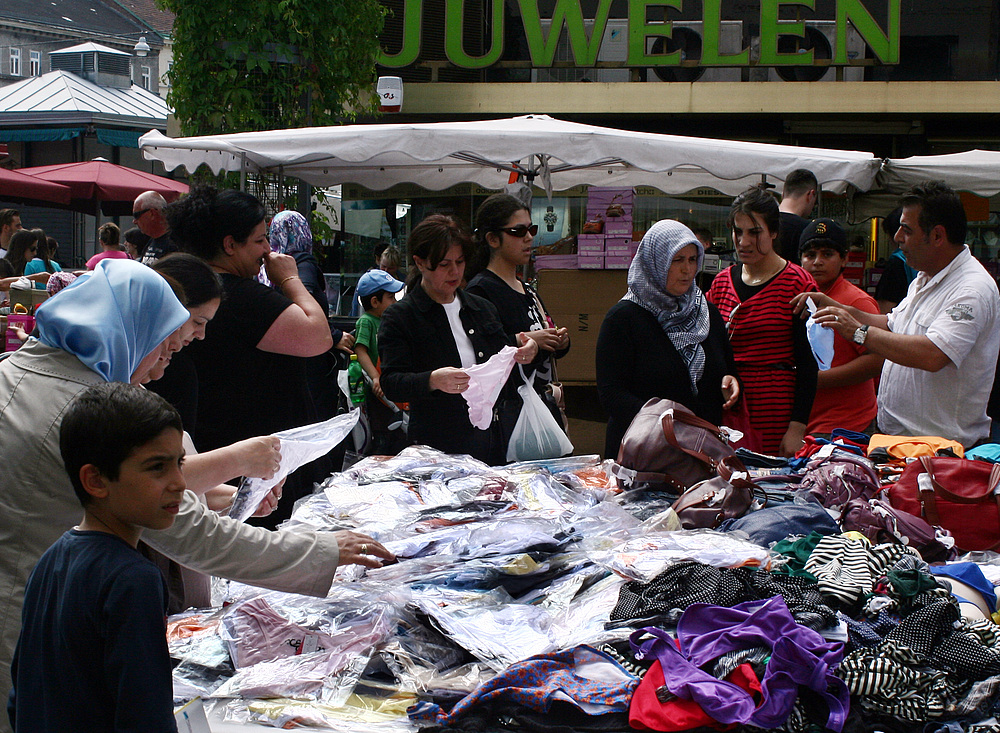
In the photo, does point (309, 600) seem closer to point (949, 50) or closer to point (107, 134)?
point (949, 50)

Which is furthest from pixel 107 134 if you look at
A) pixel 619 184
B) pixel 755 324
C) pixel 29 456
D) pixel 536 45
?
pixel 29 456

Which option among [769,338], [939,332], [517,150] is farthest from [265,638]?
[517,150]

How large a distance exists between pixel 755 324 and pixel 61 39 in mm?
40926

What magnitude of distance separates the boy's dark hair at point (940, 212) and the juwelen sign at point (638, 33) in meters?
9.82

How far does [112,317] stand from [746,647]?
1.44 metres

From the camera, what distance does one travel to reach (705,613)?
6.70 ft

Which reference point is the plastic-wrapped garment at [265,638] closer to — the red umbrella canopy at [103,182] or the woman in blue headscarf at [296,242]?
the woman in blue headscarf at [296,242]

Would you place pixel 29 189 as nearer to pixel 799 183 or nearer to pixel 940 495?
pixel 799 183

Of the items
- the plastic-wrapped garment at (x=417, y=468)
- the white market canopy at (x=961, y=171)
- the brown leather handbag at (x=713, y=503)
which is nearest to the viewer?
the brown leather handbag at (x=713, y=503)

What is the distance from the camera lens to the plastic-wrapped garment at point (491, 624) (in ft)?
6.67

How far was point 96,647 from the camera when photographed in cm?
135

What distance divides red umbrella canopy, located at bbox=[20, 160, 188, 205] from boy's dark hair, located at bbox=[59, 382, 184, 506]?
1046cm

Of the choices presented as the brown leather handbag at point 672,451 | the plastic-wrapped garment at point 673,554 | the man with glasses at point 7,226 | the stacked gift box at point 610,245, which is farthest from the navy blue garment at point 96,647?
the man with glasses at point 7,226

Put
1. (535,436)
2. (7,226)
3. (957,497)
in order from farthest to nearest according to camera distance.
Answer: (7,226) < (535,436) < (957,497)
